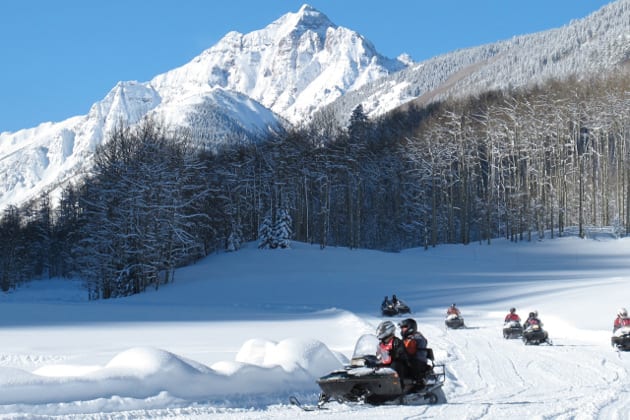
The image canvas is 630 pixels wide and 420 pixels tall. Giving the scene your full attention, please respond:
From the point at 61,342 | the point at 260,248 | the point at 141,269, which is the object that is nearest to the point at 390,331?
the point at 61,342

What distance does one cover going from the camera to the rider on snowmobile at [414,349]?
406 inches

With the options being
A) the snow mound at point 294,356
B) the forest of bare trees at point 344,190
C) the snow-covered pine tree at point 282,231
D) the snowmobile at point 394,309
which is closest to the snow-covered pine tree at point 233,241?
the forest of bare trees at point 344,190

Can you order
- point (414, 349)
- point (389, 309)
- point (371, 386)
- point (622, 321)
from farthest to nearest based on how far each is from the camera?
point (389, 309) → point (622, 321) → point (414, 349) → point (371, 386)

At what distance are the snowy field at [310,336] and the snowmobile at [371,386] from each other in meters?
0.22

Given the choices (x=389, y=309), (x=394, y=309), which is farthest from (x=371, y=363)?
(x=389, y=309)

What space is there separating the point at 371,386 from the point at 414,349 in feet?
3.23

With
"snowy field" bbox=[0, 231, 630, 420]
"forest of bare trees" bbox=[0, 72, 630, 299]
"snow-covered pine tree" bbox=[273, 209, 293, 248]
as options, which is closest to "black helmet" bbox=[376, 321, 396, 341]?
"snowy field" bbox=[0, 231, 630, 420]

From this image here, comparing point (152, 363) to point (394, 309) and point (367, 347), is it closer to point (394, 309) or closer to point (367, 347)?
point (367, 347)

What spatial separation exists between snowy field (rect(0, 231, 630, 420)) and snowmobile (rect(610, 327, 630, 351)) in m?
0.36

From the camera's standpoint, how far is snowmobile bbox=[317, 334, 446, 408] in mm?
9609

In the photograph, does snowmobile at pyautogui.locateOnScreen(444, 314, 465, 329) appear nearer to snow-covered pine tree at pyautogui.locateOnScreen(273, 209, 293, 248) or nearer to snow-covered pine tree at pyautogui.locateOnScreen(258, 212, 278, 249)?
snow-covered pine tree at pyautogui.locateOnScreen(273, 209, 293, 248)

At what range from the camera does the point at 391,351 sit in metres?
10.1

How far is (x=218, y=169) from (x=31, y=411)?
6082 centimetres

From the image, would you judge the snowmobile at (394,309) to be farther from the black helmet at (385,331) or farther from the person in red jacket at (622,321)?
the black helmet at (385,331)
